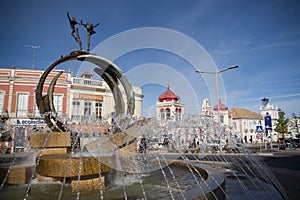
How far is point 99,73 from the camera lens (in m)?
8.26

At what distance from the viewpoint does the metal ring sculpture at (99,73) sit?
22.8ft

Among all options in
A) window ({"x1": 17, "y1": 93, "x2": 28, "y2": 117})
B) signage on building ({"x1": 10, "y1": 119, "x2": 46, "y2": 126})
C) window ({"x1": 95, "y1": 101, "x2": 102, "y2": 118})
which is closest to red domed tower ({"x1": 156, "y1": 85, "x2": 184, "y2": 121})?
window ({"x1": 95, "y1": 101, "x2": 102, "y2": 118})

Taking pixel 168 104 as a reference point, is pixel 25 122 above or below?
below

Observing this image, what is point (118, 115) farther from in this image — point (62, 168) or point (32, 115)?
point (32, 115)

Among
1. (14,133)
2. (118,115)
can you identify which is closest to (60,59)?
(118,115)

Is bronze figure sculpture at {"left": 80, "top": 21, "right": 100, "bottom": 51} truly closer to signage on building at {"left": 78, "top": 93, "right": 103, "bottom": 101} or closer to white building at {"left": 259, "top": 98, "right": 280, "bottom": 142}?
signage on building at {"left": 78, "top": 93, "right": 103, "bottom": 101}

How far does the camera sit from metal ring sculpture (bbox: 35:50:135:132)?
6.95 m

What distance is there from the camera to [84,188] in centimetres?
450

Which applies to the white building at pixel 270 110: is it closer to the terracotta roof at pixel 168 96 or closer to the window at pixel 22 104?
the terracotta roof at pixel 168 96

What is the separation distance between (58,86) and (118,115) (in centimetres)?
1965

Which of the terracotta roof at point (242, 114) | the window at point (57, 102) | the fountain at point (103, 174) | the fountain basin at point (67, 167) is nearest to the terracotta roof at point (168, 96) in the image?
the window at point (57, 102)

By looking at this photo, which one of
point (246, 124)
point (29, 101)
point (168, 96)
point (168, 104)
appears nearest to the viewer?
point (29, 101)

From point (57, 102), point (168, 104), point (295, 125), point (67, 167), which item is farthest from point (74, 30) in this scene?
point (295, 125)

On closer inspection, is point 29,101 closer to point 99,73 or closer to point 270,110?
point 99,73
